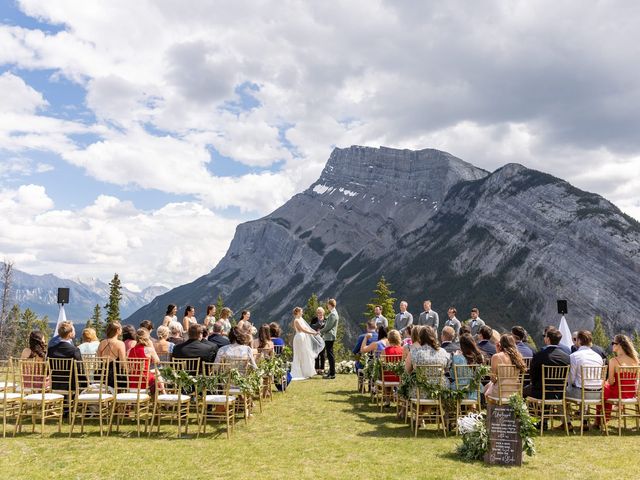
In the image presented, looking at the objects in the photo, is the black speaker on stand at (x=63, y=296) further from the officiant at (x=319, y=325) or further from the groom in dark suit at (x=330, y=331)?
the groom in dark suit at (x=330, y=331)

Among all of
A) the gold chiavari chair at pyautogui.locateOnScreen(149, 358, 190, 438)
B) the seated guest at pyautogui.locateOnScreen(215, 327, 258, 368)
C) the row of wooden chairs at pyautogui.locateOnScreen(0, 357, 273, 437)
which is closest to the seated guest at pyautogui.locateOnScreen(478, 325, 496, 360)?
the seated guest at pyautogui.locateOnScreen(215, 327, 258, 368)

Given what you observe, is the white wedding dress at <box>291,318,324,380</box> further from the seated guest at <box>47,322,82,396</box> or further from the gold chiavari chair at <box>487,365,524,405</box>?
the gold chiavari chair at <box>487,365,524,405</box>

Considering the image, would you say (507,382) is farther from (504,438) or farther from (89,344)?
(89,344)

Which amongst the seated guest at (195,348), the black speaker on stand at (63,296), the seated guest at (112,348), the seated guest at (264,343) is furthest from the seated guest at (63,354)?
the black speaker on stand at (63,296)

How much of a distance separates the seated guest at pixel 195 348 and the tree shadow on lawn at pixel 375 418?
3.47m

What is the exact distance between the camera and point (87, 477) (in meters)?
7.30

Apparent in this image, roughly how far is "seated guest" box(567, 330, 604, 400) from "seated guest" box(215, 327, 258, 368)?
6428 millimetres

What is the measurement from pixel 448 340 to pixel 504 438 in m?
3.87

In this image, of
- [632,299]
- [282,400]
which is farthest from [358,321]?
[282,400]

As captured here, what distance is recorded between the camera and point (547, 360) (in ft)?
34.0

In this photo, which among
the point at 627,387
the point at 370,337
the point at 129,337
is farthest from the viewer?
the point at 370,337

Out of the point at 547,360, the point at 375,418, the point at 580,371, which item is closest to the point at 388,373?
the point at 375,418

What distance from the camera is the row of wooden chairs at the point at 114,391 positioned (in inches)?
388

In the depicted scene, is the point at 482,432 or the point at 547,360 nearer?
the point at 482,432
